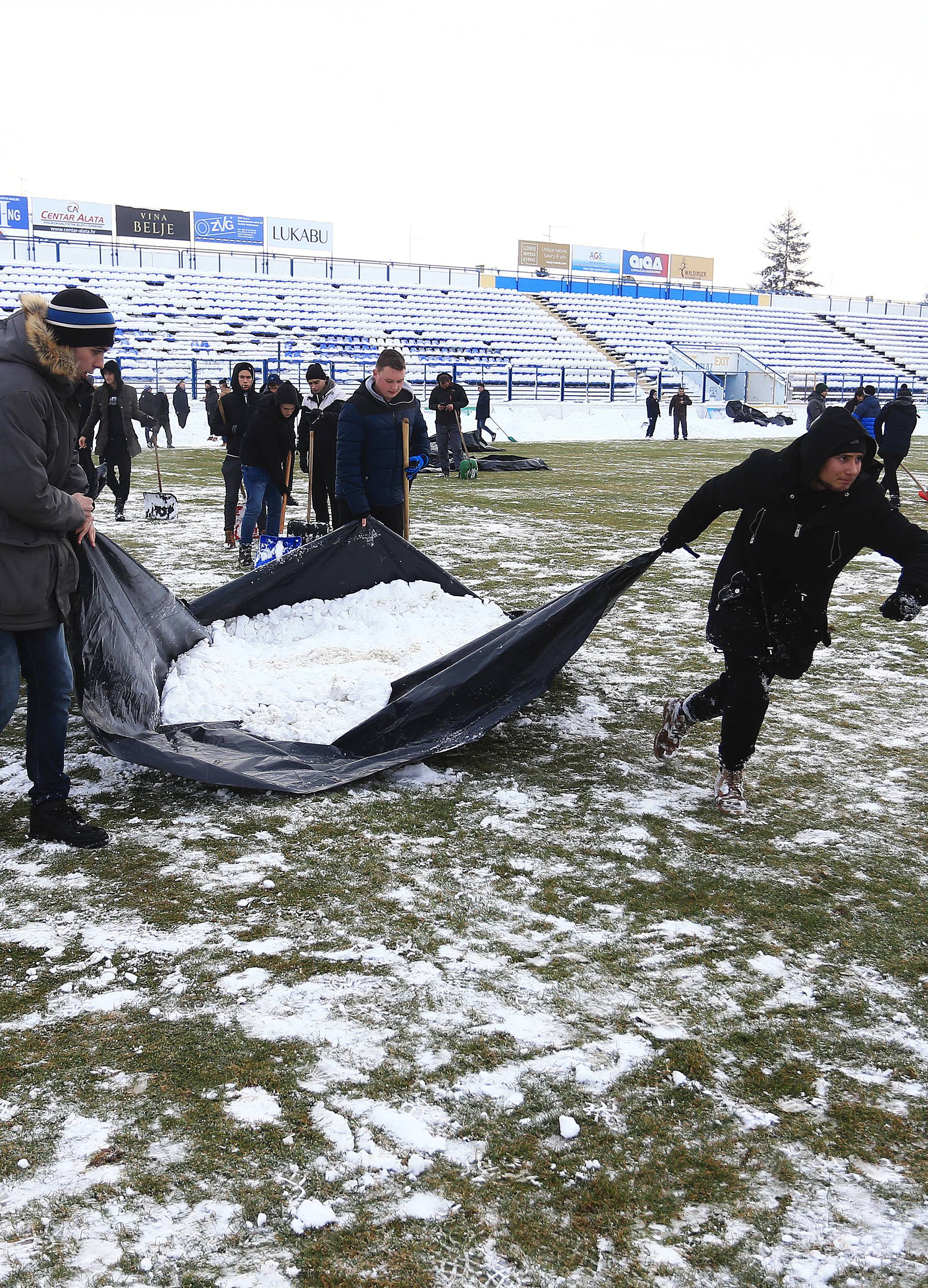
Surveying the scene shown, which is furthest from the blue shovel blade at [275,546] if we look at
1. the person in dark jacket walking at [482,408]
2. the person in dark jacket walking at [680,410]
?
the person in dark jacket walking at [680,410]

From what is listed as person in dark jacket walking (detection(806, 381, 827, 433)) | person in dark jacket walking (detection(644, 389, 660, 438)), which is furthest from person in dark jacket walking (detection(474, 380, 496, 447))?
person in dark jacket walking (detection(644, 389, 660, 438))

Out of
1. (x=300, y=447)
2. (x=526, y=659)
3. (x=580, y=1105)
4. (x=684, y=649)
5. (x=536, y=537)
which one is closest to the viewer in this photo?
(x=580, y=1105)

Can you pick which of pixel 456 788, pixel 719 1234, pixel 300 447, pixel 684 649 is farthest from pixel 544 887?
pixel 300 447

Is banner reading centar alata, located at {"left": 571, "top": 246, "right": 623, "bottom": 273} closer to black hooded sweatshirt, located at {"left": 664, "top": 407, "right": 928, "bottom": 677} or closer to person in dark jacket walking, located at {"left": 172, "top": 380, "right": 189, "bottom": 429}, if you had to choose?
person in dark jacket walking, located at {"left": 172, "top": 380, "right": 189, "bottom": 429}

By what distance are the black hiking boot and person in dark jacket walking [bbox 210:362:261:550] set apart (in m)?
5.97

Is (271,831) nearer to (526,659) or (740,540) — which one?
(526,659)

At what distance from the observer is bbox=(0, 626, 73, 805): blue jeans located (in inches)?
129

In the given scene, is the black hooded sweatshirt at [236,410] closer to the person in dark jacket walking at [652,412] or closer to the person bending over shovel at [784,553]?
the person bending over shovel at [784,553]

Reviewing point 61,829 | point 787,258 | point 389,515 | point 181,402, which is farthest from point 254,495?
point 787,258

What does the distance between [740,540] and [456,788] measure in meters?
1.43

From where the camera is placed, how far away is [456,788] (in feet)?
13.0

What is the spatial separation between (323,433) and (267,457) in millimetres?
772

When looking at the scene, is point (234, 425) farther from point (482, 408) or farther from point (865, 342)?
point (865, 342)

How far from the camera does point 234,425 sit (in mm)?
9305
